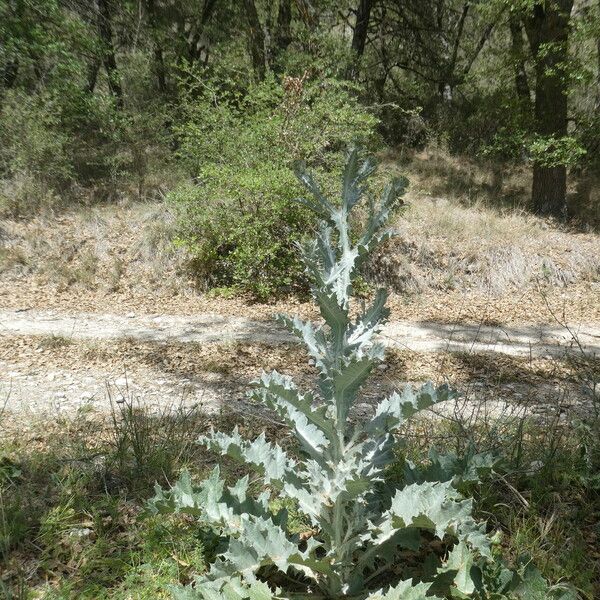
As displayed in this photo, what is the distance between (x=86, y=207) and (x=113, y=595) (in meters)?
11.2

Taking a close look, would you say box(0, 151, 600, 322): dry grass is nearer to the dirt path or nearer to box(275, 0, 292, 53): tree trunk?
the dirt path

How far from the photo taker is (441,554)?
2801 millimetres

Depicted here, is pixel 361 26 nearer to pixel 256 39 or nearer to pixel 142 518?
pixel 256 39

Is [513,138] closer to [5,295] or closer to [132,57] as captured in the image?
[132,57]

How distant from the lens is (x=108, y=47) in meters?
13.4

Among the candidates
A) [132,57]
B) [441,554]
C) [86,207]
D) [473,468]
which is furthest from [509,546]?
[132,57]

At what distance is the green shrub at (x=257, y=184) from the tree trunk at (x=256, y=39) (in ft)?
10.5

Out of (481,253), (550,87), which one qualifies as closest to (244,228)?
(481,253)

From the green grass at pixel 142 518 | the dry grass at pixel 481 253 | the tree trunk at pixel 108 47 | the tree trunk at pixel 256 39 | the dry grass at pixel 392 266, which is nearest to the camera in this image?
the green grass at pixel 142 518

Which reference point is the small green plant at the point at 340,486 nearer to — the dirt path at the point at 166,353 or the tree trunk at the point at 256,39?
the dirt path at the point at 166,353

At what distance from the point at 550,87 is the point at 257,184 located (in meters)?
8.44

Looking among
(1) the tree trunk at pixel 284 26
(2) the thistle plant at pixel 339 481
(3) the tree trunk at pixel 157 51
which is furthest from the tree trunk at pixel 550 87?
(2) the thistle plant at pixel 339 481

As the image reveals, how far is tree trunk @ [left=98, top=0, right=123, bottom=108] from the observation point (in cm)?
1333

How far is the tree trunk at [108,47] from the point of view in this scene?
1333 cm
